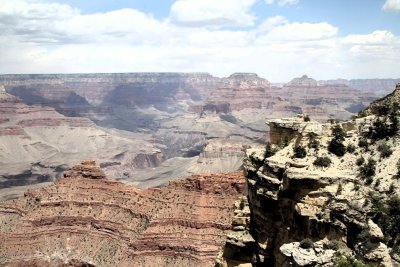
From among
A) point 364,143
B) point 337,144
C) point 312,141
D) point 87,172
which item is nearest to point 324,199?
point 337,144

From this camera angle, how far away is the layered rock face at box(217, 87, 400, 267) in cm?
2052

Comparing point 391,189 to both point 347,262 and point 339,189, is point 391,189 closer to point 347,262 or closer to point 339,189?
point 339,189

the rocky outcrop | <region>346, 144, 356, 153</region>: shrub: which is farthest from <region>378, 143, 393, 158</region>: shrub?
the rocky outcrop

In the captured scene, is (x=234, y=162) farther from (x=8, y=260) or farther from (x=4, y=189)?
(x=8, y=260)

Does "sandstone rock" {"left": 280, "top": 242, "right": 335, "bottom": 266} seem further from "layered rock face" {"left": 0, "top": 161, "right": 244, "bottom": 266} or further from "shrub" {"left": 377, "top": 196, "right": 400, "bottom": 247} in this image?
"layered rock face" {"left": 0, "top": 161, "right": 244, "bottom": 266}

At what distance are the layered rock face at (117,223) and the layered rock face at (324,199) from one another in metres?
45.2

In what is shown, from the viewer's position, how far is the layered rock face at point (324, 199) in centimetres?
2052

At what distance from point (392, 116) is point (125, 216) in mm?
64518


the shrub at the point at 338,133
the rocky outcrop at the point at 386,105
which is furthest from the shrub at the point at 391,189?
the rocky outcrop at the point at 386,105

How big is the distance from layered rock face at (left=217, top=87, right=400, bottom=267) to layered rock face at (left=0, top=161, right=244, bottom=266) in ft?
148

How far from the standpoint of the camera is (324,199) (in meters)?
22.5

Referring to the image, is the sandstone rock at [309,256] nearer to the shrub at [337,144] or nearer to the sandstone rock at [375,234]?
the sandstone rock at [375,234]

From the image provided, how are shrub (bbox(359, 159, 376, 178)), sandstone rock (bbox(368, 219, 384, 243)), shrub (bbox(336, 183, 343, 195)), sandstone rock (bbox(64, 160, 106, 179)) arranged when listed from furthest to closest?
1. sandstone rock (bbox(64, 160, 106, 179))
2. shrub (bbox(359, 159, 376, 178))
3. shrub (bbox(336, 183, 343, 195))
4. sandstone rock (bbox(368, 219, 384, 243))

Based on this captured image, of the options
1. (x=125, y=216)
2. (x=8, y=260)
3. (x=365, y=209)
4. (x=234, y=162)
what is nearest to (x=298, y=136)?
(x=365, y=209)
